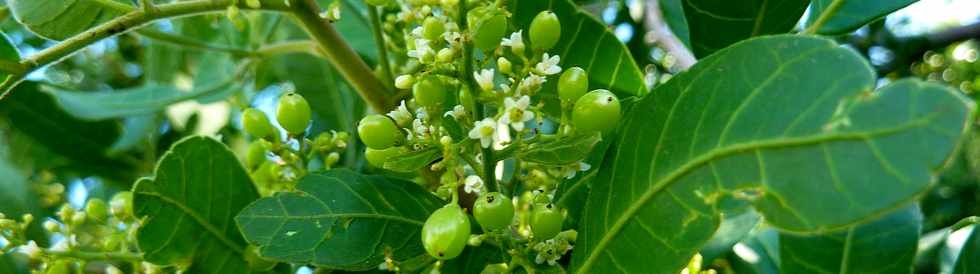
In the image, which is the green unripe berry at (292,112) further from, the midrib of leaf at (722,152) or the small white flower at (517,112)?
the midrib of leaf at (722,152)

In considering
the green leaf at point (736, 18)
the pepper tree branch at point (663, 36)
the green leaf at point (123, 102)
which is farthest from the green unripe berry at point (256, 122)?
the pepper tree branch at point (663, 36)

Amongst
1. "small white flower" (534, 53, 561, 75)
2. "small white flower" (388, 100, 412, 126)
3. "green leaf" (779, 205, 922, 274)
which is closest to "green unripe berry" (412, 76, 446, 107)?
"small white flower" (388, 100, 412, 126)

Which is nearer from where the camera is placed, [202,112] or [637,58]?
[637,58]

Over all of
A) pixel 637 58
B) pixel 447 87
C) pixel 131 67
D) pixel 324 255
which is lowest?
pixel 637 58

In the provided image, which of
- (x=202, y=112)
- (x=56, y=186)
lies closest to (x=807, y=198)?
(x=56, y=186)

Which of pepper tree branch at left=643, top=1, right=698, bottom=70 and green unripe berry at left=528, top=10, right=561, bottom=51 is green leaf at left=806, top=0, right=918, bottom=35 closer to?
green unripe berry at left=528, top=10, right=561, bottom=51

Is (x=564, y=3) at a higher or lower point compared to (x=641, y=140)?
higher

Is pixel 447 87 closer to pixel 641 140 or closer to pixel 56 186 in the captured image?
pixel 641 140

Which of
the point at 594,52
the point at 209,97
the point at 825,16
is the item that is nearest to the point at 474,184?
the point at 594,52
